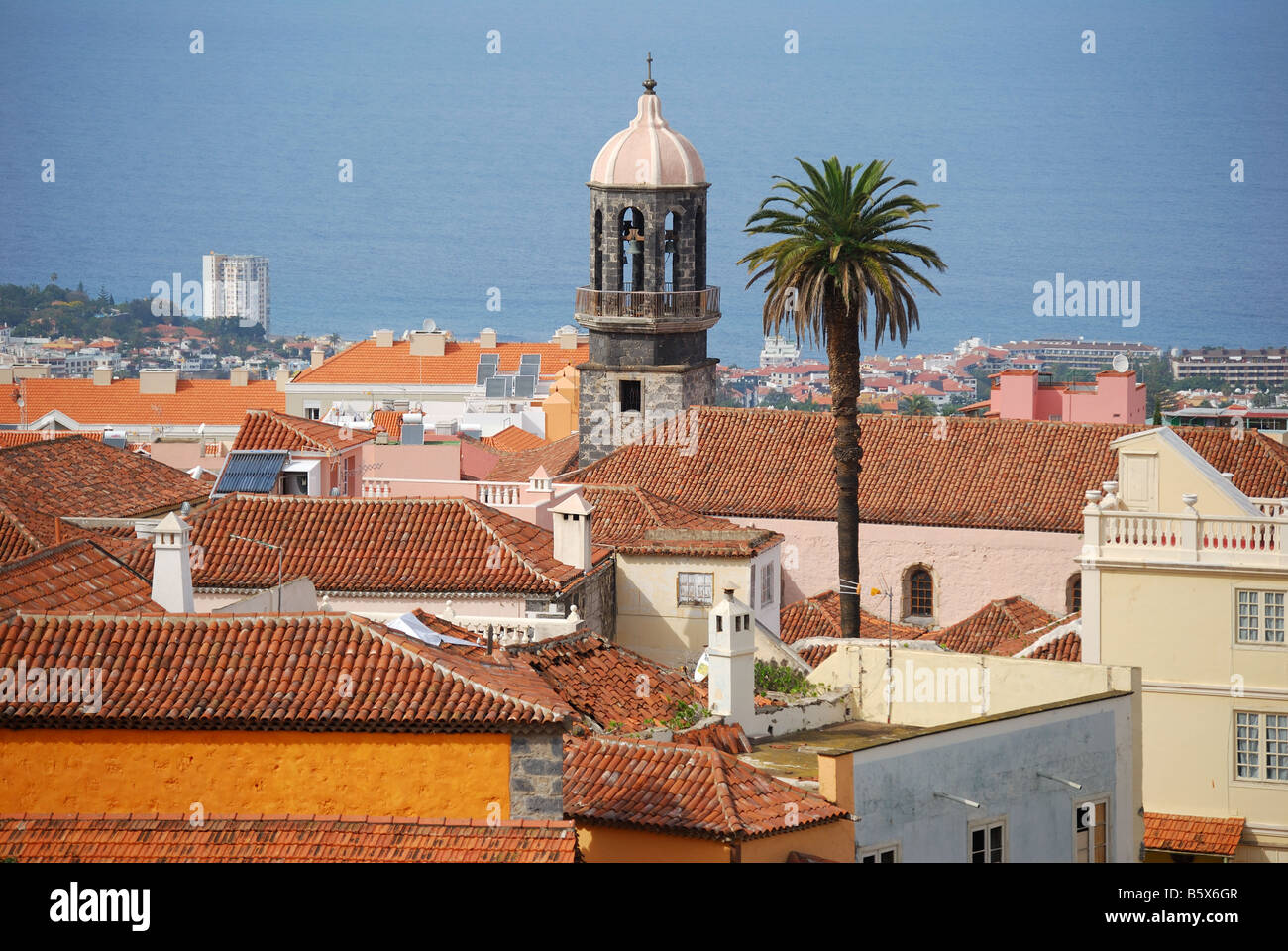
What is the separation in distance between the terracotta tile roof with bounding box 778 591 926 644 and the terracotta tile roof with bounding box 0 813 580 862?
109 ft

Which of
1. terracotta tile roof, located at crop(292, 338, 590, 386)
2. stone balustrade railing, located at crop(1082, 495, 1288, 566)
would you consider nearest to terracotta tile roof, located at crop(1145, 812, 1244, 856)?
stone balustrade railing, located at crop(1082, 495, 1288, 566)

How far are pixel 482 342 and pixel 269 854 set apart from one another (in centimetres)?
13456

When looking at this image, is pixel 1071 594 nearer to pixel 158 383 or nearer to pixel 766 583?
pixel 766 583

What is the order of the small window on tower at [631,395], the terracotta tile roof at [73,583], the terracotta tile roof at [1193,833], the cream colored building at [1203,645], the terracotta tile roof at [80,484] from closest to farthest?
the terracotta tile roof at [73,583] < the terracotta tile roof at [1193,833] < the cream colored building at [1203,645] < the terracotta tile roof at [80,484] < the small window on tower at [631,395]

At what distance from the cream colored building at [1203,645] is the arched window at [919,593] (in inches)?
821

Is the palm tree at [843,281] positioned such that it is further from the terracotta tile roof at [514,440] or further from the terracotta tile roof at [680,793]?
the terracotta tile roof at [514,440]

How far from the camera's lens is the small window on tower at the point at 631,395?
75.8 m

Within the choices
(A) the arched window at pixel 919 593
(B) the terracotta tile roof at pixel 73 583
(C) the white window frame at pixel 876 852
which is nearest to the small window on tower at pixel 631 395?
(A) the arched window at pixel 919 593

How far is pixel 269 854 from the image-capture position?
26766 mm

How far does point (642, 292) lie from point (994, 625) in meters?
17.7

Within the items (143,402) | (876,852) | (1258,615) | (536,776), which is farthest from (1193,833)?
(143,402)

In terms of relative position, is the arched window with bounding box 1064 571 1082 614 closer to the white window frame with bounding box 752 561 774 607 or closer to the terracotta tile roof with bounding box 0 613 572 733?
the white window frame with bounding box 752 561 774 607

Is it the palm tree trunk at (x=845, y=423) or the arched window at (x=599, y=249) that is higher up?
the arched window at (x=599, y=249)

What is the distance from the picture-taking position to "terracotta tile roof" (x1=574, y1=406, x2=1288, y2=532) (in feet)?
222
